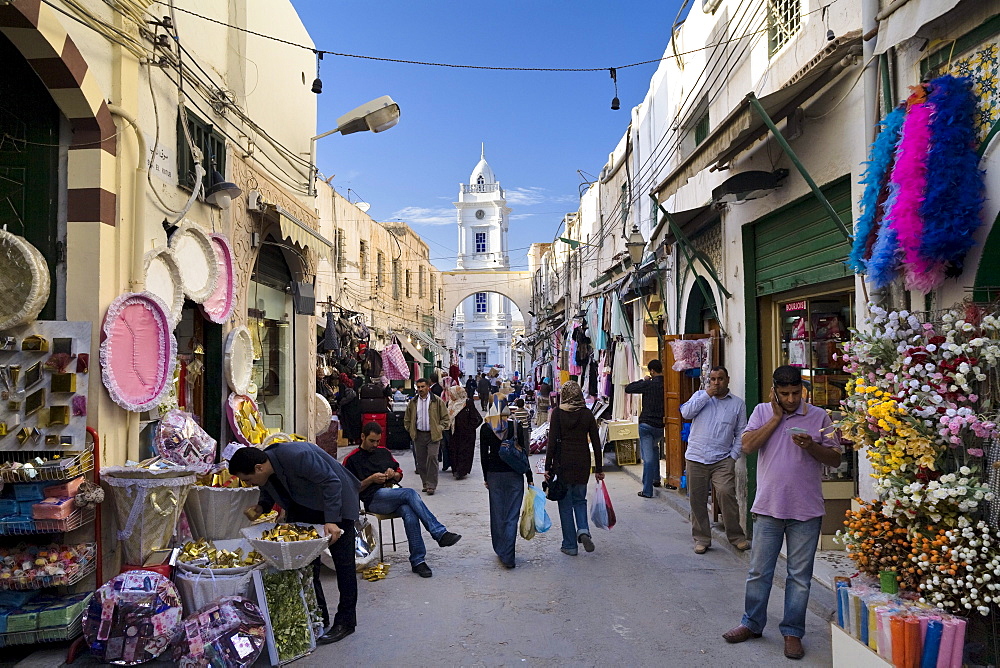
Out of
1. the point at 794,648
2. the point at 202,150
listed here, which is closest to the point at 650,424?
the point at 794,648

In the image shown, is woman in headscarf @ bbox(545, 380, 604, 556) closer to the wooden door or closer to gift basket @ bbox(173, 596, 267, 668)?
the wooden door

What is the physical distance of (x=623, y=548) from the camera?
6840 millimetres

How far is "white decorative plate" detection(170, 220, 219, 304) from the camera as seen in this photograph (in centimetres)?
645

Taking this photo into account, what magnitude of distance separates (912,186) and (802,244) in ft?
8.14

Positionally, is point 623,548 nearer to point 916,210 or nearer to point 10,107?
point 916,210

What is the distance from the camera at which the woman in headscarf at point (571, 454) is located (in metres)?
6.55

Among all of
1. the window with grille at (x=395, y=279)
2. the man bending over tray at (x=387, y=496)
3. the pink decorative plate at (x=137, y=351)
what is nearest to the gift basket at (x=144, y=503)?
the pink decorative plate at (x=137, y=351)

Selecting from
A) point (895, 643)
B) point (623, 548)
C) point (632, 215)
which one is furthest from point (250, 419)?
point (632, 215)

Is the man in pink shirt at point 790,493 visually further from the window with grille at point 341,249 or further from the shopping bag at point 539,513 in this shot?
the window with grille at point 341,249

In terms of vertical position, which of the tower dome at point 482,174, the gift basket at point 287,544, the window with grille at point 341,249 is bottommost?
the gift basket at point 287,544

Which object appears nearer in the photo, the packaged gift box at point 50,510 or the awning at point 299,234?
the packaged gift box at point 50,510

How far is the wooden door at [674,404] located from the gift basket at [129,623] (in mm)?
6340

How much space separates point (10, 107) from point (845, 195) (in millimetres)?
6115

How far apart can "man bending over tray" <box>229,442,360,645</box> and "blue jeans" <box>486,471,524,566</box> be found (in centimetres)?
177
